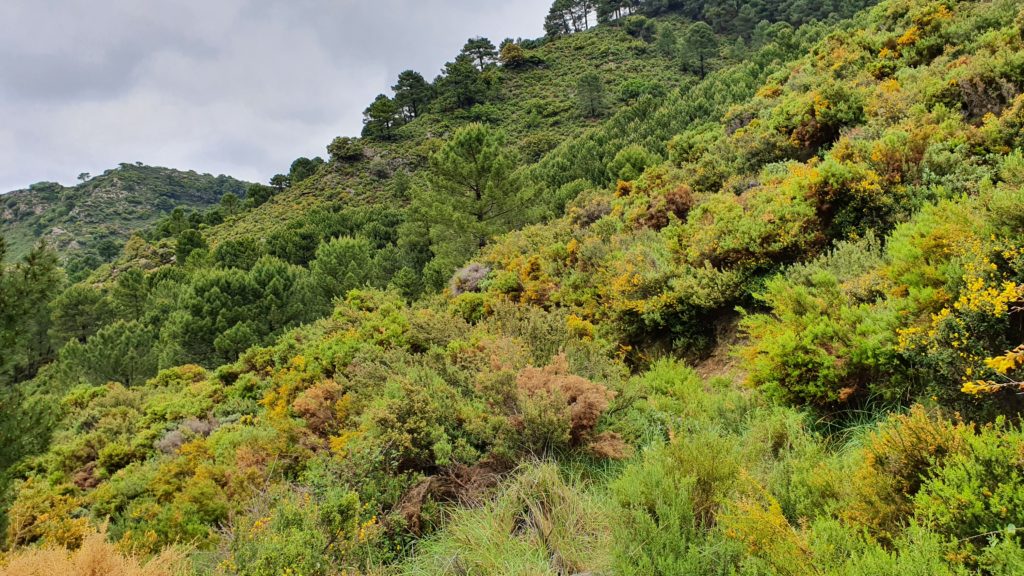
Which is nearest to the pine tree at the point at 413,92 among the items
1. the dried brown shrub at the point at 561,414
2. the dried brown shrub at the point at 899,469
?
the dried brown shrub at the point at 561,414

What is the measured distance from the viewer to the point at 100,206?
84938 millimetres

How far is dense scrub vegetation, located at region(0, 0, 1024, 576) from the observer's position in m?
2.02

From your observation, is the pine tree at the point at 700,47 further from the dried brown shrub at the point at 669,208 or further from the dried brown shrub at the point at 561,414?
the dried brown shrub at the point at 561,414

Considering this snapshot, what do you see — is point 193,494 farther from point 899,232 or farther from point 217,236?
point 217,236

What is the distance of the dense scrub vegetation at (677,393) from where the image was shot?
6.64 feet

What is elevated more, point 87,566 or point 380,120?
point 380,120

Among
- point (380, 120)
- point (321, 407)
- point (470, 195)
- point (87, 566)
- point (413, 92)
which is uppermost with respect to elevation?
point (413, 92)

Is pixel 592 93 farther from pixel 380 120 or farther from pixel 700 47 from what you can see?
pixel 380 120

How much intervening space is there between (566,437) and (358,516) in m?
1.56

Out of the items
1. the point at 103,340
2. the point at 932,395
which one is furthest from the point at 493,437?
the point at 103,340

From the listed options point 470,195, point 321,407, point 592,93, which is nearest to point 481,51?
point 592,93

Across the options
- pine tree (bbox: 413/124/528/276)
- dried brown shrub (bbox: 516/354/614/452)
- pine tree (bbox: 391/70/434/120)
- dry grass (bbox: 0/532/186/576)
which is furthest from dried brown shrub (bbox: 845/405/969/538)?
pine tree (bbox: 391/70/434/120)

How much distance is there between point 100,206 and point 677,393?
115m

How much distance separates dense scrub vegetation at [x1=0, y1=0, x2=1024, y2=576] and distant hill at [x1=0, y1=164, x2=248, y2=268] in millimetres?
70252
